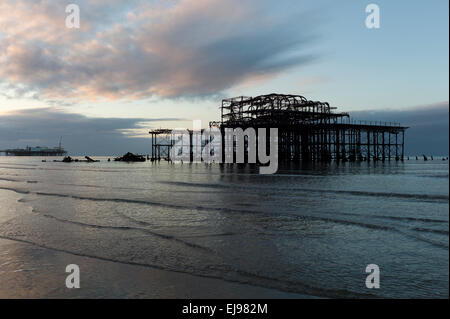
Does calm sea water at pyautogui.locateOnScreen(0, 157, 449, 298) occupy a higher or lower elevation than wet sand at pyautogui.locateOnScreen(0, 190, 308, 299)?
higher

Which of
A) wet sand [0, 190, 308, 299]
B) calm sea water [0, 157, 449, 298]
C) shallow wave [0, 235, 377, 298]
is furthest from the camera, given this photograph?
calm sea water [0, 157, 449, 298]

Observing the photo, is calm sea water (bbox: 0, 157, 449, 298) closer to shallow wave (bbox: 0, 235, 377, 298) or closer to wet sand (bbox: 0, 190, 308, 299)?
shallow wave (bbox: 0, 235, 377, 298)

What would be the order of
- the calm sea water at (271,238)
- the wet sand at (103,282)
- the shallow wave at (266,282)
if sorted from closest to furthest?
the shallow wave at (266,282), the wet sand at (103,282), the calm sea water at (271,238)

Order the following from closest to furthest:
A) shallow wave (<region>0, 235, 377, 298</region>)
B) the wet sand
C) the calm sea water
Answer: shallow wave (<region>0, 235, 377, 298</region>), the wet sand, the calm sea water

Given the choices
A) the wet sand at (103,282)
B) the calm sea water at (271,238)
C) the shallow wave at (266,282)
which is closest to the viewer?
the shallow wave at (266,282)

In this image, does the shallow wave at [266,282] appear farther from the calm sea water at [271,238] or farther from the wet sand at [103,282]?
the wet sand at [103,282]

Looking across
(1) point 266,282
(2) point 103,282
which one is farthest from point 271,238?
(2) point 103,282

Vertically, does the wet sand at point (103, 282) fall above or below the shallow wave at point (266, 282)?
below

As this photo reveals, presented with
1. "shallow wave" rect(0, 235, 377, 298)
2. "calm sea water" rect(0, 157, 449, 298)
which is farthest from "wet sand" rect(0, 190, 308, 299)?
"calm sea water" rect(0, 157, 449, 298)

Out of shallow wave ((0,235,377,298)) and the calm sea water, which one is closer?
shallow wave ((0,235,377,298))

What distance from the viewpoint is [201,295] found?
5.71 metres

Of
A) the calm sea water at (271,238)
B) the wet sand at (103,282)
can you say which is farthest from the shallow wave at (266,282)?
the wet sand at (103,282)
